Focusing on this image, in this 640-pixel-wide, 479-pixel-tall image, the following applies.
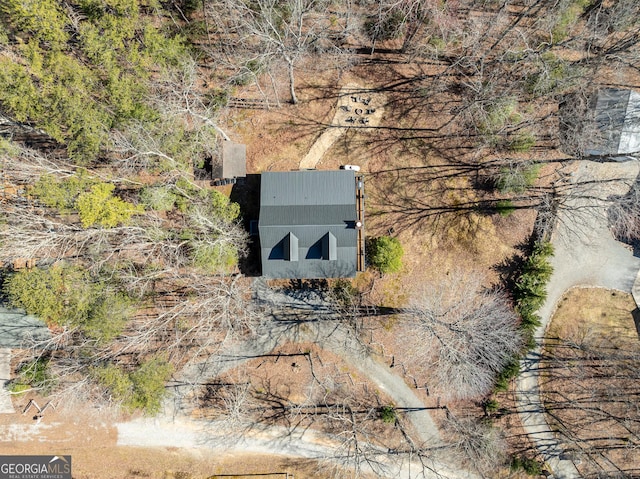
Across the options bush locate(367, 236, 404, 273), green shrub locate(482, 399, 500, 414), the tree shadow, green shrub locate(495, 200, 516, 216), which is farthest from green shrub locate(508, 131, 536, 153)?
the tree shadow

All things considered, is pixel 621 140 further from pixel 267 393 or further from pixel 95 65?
pixel 95 65

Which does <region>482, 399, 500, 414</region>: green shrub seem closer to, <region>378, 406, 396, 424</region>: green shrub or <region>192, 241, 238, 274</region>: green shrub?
<region>378, 406, 396, 424</region>: green shrub

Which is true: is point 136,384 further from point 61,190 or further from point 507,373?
point 507,373

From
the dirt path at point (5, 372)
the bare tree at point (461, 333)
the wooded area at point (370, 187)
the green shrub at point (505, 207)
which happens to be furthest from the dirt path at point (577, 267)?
the dirt path at point (5, 372)

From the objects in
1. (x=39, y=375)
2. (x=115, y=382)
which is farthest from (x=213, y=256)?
(x=39, y=375)

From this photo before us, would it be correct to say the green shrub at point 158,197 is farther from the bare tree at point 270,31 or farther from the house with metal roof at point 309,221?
the bare tree at point 270,31

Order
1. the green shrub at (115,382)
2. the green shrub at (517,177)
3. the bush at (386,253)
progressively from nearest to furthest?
the green shrub at (115,382) < the bush at (386,253) < the green shrub at (517,177)
